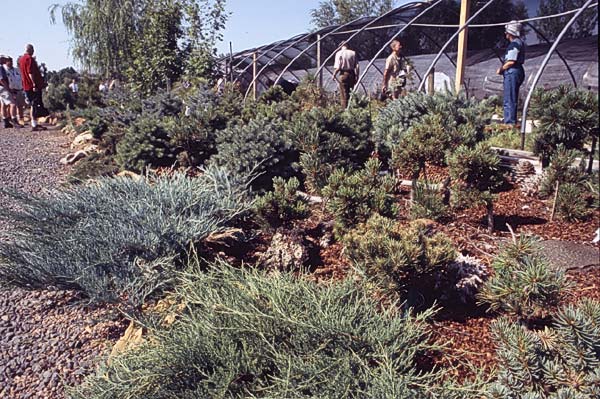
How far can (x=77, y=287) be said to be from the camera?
2861 millimetres

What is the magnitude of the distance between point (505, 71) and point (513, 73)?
139 millimetres

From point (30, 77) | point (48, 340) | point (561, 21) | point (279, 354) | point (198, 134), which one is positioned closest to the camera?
point (279, 354)

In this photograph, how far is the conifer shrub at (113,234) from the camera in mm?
2789

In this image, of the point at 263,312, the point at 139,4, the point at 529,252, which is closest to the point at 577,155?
the point at 529,252

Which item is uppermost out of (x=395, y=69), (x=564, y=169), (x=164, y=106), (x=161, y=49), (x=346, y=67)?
(x=161, y=49)

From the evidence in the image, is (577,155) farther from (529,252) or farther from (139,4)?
(139,4)

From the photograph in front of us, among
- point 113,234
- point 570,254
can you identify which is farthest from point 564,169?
point 113,234

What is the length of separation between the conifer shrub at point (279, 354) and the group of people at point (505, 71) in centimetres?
534

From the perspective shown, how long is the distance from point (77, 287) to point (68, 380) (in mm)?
493

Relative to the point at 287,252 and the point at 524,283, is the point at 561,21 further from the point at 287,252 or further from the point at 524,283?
the point at 524,283

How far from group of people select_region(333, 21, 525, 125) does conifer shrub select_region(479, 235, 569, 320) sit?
507cm

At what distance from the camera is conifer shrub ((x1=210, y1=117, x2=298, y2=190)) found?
4.34 metres

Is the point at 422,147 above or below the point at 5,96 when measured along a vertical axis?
below

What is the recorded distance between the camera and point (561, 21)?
10.6 m
